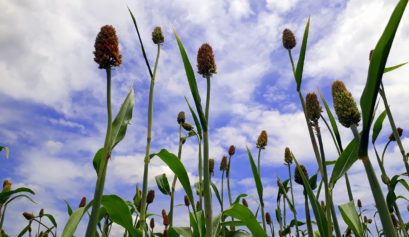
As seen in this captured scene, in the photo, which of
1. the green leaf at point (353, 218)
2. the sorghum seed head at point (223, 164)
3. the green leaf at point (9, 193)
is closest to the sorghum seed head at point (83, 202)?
the green leaf at point (9, 193)

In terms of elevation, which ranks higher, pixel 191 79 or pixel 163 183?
pixel 191 79

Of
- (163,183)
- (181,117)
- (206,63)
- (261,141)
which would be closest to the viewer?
(206,63)

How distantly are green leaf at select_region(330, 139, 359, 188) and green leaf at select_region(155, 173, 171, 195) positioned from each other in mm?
1975

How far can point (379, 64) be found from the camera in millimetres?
913

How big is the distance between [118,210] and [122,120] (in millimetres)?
532

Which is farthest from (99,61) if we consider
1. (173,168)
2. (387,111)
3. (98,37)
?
(387,111)

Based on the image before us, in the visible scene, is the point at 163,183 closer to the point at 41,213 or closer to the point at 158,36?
the point at 41,213

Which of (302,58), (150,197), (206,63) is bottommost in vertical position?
(150,197)

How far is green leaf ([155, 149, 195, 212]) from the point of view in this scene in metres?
2.04

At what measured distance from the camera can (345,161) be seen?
1555mm

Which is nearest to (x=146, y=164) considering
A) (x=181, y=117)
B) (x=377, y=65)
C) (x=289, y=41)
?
(x=377, y=65)

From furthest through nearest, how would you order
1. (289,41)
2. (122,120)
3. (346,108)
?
(289,41) → (122,120) → (346,108)

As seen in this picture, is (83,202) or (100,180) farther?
(83,202)

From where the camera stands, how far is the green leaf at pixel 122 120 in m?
1.60
